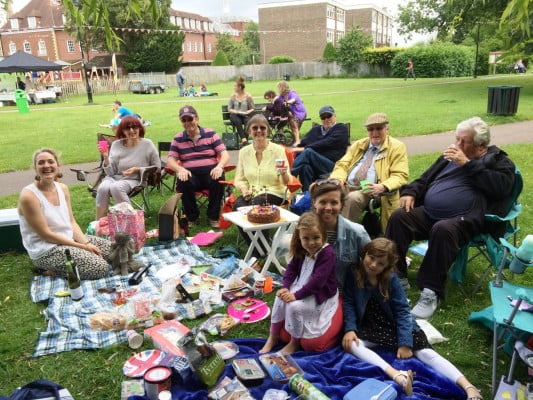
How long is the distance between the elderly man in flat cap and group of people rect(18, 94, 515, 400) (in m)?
0.01

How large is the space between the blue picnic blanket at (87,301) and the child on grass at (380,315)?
1.67 meters

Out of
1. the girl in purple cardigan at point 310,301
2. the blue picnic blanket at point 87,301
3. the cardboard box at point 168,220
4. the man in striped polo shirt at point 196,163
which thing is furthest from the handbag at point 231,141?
the girl in purple cardigan at point 310,301

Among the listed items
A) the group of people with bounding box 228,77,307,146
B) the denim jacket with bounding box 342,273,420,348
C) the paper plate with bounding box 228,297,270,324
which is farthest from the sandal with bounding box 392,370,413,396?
the group of people with bounding box 228,77,307,146

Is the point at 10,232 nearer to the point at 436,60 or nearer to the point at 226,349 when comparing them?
the point at 226,349

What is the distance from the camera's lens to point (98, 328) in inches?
134

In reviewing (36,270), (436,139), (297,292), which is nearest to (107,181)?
(36,270)

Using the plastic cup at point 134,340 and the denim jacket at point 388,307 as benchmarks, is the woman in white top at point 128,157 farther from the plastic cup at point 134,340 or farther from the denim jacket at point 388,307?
the denim jacket at point 388,307

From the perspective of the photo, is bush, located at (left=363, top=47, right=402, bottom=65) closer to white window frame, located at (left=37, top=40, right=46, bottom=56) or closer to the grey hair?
white window frame, located at (left=37, top=40, right=46, bottom=56)

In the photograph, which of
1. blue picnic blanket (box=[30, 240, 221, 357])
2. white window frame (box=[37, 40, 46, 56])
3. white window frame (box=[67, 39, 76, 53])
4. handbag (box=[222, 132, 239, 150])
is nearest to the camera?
blue picnic blanket (box=[30, 240, 221, 357])

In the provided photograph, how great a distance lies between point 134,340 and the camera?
10.4ft

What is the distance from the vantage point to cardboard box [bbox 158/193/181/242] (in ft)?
16.3

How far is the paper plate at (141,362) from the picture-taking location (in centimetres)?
284

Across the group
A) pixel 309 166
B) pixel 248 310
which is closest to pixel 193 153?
pixel 309 166

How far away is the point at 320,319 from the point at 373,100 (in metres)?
16.8
